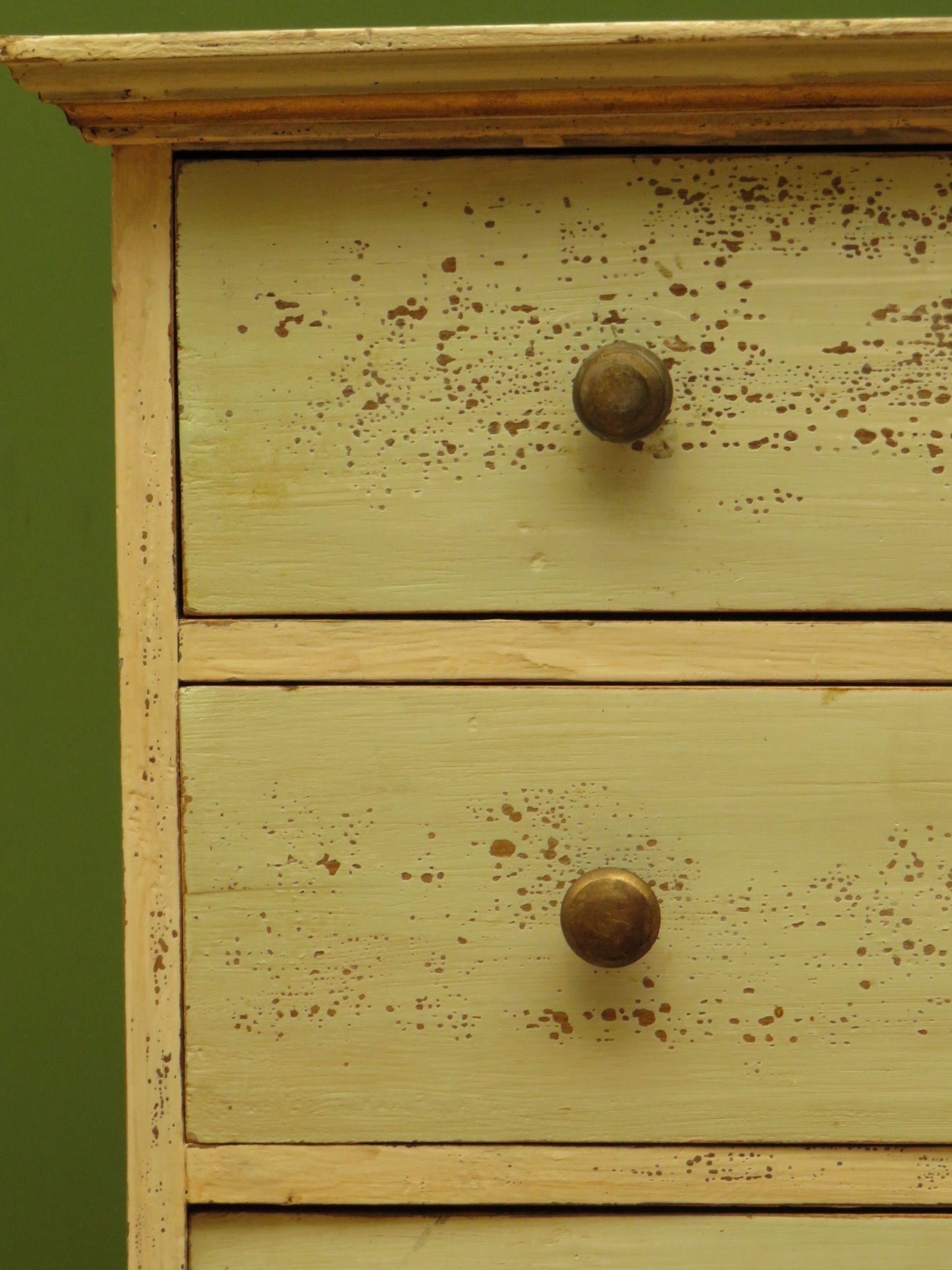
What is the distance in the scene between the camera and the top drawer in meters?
0.47

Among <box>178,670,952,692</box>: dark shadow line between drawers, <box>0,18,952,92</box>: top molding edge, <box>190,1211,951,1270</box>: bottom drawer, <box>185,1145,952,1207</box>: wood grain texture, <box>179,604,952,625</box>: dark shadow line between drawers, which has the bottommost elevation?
<box>190,1211,951,1270</box>: bottom drawer

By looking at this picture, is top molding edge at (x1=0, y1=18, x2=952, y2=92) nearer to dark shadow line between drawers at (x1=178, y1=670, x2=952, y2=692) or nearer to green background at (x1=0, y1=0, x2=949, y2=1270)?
dark shadow line between drawers at (x1=178, y1=670, x2=952, y2=692)

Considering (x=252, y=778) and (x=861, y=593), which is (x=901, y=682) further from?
(x=252, y=778)

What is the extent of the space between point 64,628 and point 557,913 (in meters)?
0.65

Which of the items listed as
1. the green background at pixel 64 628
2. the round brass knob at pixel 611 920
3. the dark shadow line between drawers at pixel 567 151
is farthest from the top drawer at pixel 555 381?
the green background at pixel 64 628

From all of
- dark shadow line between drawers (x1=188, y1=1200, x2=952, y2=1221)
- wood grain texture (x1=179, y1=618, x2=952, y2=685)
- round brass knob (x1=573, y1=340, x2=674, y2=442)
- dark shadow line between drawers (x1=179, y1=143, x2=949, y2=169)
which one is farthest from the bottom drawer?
dark shadow line between drawers (x1=179, y1=143, x2=949, y2=169)

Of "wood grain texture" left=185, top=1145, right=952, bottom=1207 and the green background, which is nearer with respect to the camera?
"wood grain texture" left=185, top=1145, right=952, bottom=1207

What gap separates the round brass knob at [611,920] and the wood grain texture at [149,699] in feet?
0.56

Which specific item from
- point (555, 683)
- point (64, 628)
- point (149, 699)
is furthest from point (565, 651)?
point (64, 628)

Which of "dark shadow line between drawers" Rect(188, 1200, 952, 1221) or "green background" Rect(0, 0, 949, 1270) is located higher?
"green background" Rect(0, 0, 949, 1270)

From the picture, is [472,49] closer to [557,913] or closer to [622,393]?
[622,393]

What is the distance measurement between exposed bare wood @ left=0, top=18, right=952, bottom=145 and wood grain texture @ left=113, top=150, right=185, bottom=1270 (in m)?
0.04

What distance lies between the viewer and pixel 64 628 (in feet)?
3.23

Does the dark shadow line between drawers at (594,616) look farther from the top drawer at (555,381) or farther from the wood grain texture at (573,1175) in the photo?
the wood grain texture at (573,1175)
